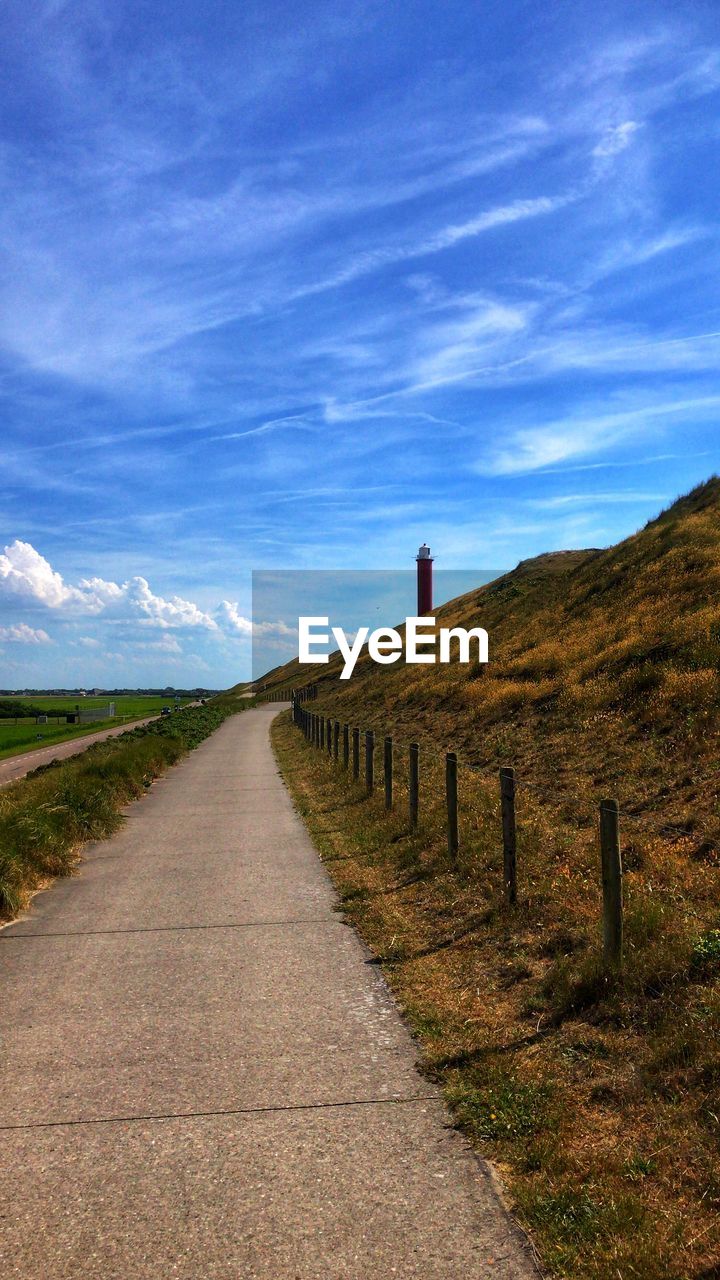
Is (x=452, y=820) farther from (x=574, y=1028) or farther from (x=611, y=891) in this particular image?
(x=574, y=1028)

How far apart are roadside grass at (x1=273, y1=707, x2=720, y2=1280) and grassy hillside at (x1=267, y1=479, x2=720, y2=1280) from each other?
0.01 meters

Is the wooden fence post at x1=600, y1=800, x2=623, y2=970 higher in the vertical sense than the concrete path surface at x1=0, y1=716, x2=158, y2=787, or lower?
higher

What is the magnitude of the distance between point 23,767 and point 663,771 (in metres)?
36.3

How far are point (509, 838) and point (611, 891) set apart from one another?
95.1 inches

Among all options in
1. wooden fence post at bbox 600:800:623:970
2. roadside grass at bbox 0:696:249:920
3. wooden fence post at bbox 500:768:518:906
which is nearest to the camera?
wooden fence post at bbox 600:800:623:970

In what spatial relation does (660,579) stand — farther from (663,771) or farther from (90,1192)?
(90,1192)

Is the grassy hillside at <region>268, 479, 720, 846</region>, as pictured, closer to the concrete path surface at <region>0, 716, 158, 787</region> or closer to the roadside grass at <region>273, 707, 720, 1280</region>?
the roadside grass at <region>273, 707, 720, 1280</region>

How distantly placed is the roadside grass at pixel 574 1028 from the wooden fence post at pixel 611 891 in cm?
14

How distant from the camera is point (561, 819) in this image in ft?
40.2

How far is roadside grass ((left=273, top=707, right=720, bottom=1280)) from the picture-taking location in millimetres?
3783

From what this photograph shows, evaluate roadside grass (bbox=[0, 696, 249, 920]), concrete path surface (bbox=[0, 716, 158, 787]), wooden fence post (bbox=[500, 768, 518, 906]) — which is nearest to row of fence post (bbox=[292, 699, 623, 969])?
wooden fence post (bbox=[500, 768, 518, 906])

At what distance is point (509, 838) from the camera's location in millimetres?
8898

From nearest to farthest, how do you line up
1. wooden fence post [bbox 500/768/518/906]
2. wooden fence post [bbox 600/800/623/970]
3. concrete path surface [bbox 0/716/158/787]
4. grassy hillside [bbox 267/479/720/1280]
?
grassy hillside [bbox 267/479/720/1280], wooden fence post [bbox 600/800/623/970], wooden fence post [bbox 500/768/518/906], concrete path surface [bbox 0/716/158/787]

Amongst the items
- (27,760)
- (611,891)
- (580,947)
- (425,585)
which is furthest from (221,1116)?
(425,585)
